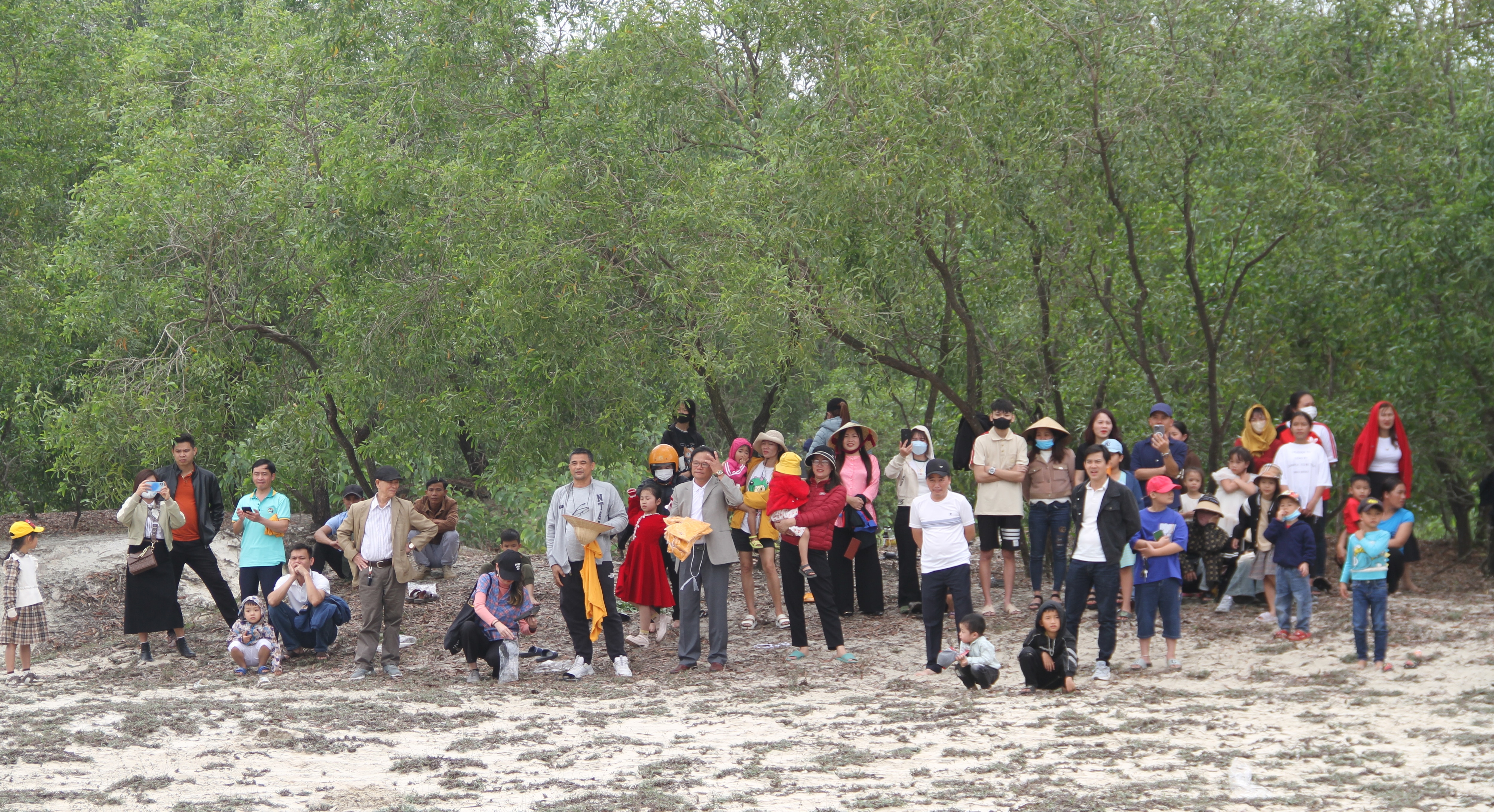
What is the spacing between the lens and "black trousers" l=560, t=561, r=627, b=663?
9.89 m

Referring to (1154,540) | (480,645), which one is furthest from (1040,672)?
(480,645)

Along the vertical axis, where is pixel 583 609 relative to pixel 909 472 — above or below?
below

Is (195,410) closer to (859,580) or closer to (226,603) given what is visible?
(226,603)

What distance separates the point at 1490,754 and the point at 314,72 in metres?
12.6

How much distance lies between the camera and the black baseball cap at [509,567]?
982 cm

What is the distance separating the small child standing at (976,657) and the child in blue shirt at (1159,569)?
43.6 inches

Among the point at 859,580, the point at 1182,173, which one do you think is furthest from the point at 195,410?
the point at 1182,173

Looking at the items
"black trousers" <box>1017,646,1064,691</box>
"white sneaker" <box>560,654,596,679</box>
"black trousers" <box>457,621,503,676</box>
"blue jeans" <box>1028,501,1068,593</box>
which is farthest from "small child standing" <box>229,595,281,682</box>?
"blue jeans" <box>1028,501,1068,593</box>

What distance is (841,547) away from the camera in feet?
38.0

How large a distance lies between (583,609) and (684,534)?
985mm

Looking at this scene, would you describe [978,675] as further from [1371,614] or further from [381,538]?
[381,538]

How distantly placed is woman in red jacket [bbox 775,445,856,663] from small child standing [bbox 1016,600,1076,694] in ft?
4.66

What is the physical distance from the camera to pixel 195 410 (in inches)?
536

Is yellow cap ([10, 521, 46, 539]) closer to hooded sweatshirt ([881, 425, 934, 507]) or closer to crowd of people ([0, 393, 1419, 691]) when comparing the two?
crowd of people ([0, 393, 1419, 691])
